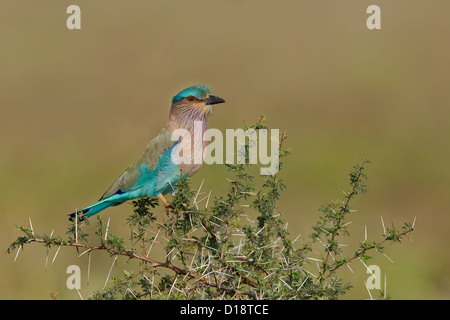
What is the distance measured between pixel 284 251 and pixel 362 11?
11193mm

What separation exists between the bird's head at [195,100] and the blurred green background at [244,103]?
181 cm

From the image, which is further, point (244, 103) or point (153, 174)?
point (244, 103)

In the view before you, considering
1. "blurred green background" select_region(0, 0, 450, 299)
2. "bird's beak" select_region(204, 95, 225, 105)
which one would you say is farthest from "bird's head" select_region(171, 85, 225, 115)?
"blurred green background" select_region(0, 0, 450, 299)

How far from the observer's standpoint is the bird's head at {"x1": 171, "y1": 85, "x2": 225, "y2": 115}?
5074mm

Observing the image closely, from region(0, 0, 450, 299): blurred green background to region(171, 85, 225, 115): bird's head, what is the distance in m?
1.81

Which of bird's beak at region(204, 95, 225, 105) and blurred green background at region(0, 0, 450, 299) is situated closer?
bird's beak at region(204, 95, 225, 105)

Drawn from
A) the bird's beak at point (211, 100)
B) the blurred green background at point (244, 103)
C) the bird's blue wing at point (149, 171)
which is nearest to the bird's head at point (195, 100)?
the bird's beak at point (211, 100)

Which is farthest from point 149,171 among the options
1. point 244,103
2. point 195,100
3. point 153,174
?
point 244,103

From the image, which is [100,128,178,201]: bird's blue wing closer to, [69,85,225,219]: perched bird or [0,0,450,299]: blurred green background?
[69,85,225,219]: perched bird

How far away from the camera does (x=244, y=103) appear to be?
11.7 meters

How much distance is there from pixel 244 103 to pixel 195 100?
6.68 metres

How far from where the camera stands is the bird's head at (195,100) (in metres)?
5.07

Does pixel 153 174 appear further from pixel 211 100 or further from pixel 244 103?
pixel 244 103

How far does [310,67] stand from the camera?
44.8 ft
